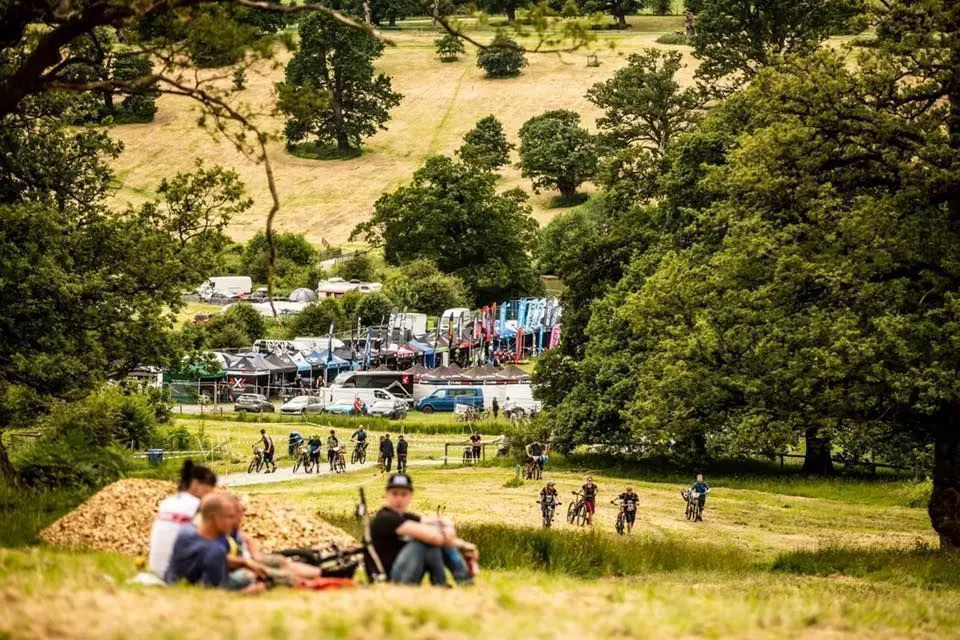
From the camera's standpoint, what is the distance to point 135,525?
1888 cm

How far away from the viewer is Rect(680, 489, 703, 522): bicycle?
122 feet

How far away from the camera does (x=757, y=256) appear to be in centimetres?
2797

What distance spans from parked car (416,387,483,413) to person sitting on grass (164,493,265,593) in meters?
63.4

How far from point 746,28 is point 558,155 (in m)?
52.3

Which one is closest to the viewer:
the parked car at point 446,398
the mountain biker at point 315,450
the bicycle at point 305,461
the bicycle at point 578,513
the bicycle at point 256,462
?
the bicycle at point 578,513

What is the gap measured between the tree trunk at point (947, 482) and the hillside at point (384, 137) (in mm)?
103441

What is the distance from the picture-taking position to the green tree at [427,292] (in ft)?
334

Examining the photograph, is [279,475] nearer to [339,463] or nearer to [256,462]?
[256,462]

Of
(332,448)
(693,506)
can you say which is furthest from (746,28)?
(693,506)

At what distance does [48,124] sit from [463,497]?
16.2 m

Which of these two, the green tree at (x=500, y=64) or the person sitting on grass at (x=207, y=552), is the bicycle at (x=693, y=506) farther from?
the green tree at (x=500, y=64)

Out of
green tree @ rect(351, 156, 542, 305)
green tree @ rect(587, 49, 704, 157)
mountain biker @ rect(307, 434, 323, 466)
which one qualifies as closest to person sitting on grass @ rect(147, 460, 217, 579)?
mountain biker @ rect(307, 434, 323, 466)

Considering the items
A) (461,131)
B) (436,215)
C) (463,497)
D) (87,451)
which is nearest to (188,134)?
(461,131)

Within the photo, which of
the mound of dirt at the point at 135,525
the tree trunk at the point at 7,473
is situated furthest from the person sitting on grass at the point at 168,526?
the tree trunk at the point at 7,473
